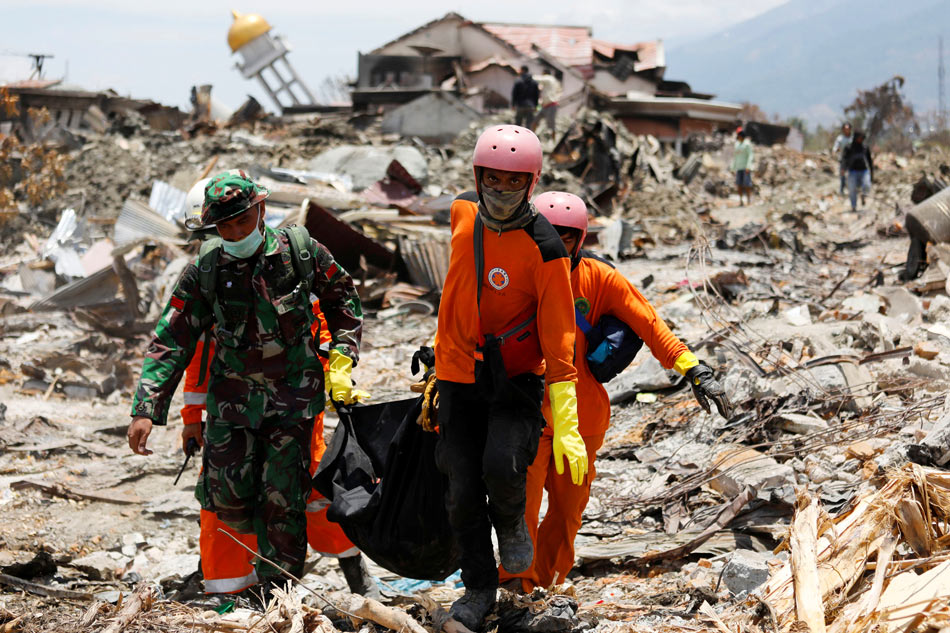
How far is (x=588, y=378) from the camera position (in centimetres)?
367

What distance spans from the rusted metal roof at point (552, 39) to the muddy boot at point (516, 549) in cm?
3019

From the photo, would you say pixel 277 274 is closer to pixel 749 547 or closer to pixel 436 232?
pixel 749 547

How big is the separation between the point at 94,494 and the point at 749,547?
4.18m

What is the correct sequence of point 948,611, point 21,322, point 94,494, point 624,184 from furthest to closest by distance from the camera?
point 624,184 → point 21,322 → point 94,494 → point 948,611

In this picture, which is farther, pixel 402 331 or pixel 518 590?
pixel 402 331

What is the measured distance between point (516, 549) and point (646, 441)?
9.35 feet

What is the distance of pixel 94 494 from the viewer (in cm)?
569

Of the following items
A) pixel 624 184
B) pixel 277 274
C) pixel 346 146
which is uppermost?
pixel 346 146

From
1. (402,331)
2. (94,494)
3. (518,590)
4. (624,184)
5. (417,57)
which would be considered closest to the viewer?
(518,590)

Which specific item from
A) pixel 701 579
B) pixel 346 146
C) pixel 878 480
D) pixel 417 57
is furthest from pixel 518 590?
pixel 417 57

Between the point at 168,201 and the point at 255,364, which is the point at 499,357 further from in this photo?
the point at 168,201

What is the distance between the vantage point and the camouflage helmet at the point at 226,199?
3422 mm

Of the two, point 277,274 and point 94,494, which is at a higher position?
point 277,274

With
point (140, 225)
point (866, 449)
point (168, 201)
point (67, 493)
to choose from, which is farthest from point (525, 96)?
point (866, 449)
